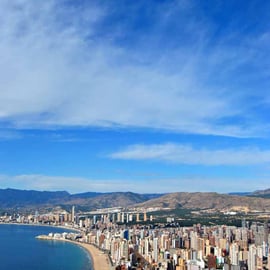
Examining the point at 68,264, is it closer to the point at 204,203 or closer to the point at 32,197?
the point at 204,203

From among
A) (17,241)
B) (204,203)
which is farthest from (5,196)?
(17,241)

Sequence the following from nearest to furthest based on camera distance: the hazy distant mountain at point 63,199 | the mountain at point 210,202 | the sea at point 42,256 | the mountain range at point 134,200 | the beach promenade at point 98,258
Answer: the beach promenade at point 98,258
the sea at point 42,256
the mountain at point 210,202
the mountain range at point 134,200
the hazy distant mountain at point 63,199

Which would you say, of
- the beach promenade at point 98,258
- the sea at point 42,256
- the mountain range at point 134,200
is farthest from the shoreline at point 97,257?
the mountain range at point 134,200

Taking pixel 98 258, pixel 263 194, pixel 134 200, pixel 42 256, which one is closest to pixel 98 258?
pixel 98 258

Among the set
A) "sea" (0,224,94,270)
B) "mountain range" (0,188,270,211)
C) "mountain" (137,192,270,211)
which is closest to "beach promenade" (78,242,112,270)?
"sea" (0,224,94,270)

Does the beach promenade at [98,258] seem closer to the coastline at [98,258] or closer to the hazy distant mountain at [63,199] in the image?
the coastline at [98,258]

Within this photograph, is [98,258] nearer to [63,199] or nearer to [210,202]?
[210,202]
